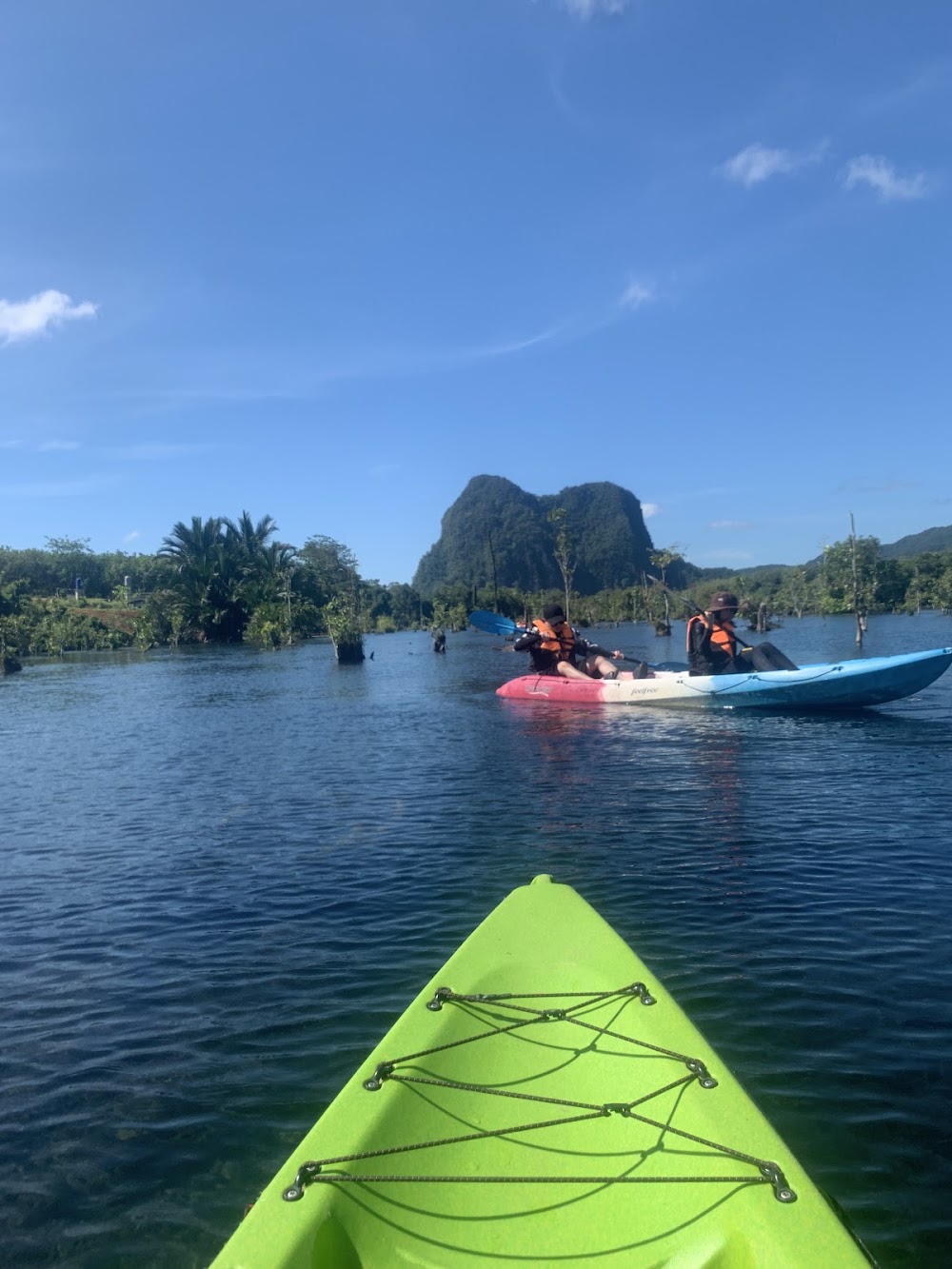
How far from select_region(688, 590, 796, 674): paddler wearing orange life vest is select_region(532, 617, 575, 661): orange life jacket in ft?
12.7

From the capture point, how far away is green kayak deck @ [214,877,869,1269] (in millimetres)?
2926

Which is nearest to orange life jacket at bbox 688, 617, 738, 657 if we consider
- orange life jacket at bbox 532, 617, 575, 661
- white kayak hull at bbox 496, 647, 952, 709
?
white kayak hull at bbox 496, 647, 952, 709

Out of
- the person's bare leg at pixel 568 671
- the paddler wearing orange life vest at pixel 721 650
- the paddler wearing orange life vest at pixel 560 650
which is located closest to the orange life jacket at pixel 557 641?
the paddler wearing orange life vest at pixel 560 650

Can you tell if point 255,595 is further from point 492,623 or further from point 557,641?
point 557,641

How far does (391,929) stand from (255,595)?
66.5m

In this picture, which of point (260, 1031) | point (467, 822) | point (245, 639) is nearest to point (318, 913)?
point (260, 1031)

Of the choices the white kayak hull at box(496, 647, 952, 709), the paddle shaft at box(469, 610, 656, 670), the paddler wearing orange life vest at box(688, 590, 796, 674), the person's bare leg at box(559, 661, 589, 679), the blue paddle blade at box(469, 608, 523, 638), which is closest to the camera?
the white kayak hull at box(496, 647, 952, 709)

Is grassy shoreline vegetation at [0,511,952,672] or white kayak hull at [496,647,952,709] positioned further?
grassy shoreline vegetation at [0,511,952,672]

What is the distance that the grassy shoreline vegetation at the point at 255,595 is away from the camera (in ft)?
216

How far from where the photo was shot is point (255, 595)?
7112 centimetres

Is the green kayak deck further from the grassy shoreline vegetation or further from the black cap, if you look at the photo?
the grassy shoreline vegetation

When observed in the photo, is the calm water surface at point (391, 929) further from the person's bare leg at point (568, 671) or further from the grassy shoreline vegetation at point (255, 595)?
the grassy shoreline vegetation at point (255, 595)

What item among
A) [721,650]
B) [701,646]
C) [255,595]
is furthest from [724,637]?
[255,595]

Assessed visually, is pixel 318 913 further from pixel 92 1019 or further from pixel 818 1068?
pixel 818 1068
